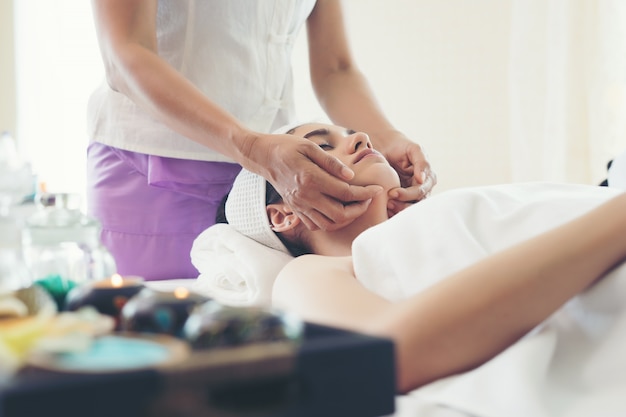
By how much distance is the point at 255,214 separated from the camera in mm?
1707

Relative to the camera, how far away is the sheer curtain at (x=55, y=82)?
12.8 feet

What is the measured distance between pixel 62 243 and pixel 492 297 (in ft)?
1.62

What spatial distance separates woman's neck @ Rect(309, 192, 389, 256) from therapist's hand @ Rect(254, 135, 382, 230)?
0.20 ft

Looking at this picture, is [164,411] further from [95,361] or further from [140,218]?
[140,218]

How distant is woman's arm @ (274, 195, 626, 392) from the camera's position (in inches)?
34.5

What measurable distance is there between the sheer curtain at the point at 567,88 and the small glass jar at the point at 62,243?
7.92 ft

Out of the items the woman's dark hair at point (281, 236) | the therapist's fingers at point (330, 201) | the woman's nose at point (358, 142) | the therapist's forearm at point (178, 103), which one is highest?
the therapist's forearm at point (178, 103)

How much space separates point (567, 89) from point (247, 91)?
59.7 inches

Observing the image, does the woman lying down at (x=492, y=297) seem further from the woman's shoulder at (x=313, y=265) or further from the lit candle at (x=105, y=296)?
the lit candle at (x=105, y=296)

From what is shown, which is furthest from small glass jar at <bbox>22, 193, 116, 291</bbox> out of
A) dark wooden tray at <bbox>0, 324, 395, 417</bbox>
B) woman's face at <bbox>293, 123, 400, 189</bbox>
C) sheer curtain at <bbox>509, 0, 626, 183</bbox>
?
sheer curtain at <bbox>509, 0, 626, 183</bbox>

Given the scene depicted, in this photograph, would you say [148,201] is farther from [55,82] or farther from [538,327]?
[55,82]

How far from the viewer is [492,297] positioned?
0.89 meters

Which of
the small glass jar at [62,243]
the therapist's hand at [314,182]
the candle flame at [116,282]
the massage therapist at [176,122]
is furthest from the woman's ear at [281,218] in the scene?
the candle flame at [116,282]

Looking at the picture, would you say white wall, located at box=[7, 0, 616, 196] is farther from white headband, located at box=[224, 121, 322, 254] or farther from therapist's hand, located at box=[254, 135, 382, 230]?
therapist's hand, located at box=[254, 135, 382, 230]
